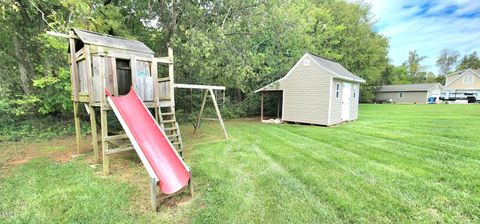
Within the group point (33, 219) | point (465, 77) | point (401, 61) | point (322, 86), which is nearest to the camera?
point (33, 219)

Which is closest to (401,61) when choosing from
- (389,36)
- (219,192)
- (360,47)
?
(389,36)

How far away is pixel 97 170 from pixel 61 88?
5.44 meters

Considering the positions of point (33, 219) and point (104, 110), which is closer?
point (33, 219)

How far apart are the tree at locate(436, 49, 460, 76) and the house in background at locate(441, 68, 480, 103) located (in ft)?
70.1

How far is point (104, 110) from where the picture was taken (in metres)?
4.24

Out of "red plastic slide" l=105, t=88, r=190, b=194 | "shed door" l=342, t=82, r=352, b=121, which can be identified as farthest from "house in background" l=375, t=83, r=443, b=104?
"red plastic slide" l=105, t=88, r=190, b=194

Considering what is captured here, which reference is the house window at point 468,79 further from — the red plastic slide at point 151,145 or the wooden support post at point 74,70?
the wooden support post at point 74,70

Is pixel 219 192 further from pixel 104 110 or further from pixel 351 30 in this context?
pixel 351 30

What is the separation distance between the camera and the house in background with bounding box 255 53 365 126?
1007cm

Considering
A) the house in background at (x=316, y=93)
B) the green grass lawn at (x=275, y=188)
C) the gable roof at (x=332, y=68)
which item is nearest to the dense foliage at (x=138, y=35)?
the gable roof at (x=332, y=68)

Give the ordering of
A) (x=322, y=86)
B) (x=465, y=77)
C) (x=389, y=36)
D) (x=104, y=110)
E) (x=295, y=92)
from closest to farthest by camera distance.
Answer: (x=104, y=110) → (x=322, y=86) → (x=295, y=92) → (x=389, y=36) → (x=465, y=77)

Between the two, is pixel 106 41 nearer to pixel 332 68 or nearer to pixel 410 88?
pixel 332 68

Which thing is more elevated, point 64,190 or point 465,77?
point 465,77

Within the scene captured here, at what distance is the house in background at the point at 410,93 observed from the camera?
105ft
